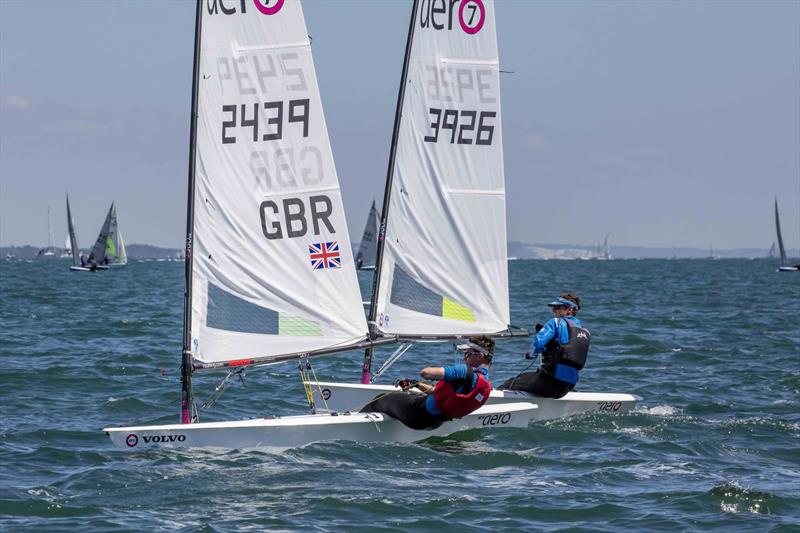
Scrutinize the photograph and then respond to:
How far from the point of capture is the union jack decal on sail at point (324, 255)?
1273 cm

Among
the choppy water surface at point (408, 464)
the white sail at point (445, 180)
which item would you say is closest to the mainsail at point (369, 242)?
the choppy water surface at point (408, 464)

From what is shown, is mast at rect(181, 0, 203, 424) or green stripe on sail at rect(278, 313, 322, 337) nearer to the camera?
mast at rect(181, 0, 203, 424)

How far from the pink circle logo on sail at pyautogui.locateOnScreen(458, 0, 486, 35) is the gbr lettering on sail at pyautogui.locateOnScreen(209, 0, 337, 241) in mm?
4111

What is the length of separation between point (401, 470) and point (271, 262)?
118 inches

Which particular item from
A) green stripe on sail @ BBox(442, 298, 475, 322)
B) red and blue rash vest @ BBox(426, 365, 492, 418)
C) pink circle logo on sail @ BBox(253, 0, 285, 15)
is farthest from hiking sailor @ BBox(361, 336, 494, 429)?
pink circle logo on sail @ BBox(253, 0, 285, 15)

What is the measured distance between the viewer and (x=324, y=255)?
12.8 meters

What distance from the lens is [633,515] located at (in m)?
9.41

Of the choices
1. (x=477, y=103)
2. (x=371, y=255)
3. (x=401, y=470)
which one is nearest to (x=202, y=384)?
(x=477, y=103)

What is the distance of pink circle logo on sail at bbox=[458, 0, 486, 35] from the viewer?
15.6m

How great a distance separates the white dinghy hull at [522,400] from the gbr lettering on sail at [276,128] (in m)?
2.63

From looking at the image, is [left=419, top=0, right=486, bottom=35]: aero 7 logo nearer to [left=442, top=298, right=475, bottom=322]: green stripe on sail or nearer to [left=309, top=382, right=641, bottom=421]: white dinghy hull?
[left=442, top=298, right=475, bottom=322]: green stripe on sail

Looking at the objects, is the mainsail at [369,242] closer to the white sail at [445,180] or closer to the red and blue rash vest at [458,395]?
the white sail at [445,180]

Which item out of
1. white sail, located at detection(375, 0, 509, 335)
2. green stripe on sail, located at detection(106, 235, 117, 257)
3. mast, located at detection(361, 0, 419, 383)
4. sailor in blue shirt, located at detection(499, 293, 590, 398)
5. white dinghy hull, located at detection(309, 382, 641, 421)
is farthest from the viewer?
green stripe on sail, located at detection(106, 235, 117, 257)

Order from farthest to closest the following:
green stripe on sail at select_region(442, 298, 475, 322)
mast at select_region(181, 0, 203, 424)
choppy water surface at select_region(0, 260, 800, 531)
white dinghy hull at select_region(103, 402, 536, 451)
→ green stripe on sail at select_region(442, 298, 475, 322)
mast at select_region(181, 0, 203, 424)
white dinghy hull at select_region(103, 402, 536, 451)
choppy water surface at select_region(0, 260, 800, 531)
